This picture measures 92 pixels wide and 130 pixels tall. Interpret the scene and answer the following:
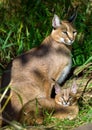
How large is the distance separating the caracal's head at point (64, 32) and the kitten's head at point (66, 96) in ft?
2.71

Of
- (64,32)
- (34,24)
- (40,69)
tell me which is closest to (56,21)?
(64,32)

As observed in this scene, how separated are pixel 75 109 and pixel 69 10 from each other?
2.89 meters

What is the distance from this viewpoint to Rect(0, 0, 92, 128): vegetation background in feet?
27.7

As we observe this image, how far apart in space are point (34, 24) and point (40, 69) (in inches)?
67.1

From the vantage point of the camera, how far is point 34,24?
8.88 meters

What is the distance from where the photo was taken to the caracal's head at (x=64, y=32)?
7508 millimetres

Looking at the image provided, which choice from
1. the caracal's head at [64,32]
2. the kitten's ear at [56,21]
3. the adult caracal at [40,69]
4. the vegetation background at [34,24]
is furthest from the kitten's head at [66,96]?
the vegetation background at [34,24]

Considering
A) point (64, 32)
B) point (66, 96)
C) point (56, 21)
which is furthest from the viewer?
point (56, 21)

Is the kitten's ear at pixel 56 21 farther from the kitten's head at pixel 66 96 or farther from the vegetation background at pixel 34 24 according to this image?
the kitten's head at pixel 66 96

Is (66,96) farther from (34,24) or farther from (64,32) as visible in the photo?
(34,24)

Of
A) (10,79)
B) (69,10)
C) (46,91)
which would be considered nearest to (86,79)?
(46,91)

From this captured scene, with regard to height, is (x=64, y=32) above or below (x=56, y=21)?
below

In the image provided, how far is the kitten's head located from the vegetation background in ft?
4.39

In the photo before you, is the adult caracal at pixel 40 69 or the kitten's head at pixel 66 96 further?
the adult caracal at pixel 40 69
